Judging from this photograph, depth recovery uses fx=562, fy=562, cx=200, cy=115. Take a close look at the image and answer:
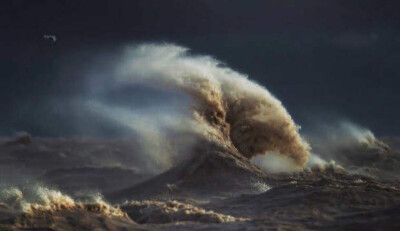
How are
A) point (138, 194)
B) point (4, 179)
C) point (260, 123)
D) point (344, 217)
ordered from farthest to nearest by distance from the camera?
1. point (4, 179)
2. point (260, 123)
3. point (138, 194)
4. point (344, 217)

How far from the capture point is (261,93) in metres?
65.6

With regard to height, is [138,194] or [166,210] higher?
[138,194]

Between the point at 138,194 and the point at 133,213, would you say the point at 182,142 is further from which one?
the point at 133,213

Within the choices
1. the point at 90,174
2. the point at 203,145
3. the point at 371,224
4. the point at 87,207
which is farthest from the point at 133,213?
the point at 90,174

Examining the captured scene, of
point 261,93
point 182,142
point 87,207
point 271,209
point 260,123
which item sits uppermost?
point 261,93

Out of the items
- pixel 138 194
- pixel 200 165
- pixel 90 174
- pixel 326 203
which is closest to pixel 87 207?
pixel 326 203

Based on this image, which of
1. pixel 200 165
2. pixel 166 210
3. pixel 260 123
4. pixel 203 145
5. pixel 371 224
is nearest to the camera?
pixel 371 224

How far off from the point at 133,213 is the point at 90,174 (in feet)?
165

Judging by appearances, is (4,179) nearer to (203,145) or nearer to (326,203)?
(203,145)

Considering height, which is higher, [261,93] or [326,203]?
[261,93]

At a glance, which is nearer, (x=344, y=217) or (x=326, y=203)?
(x=344, y=217)

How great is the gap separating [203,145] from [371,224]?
3314cm

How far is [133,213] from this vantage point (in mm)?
32312

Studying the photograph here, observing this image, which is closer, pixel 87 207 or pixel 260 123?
pixel 87 207
